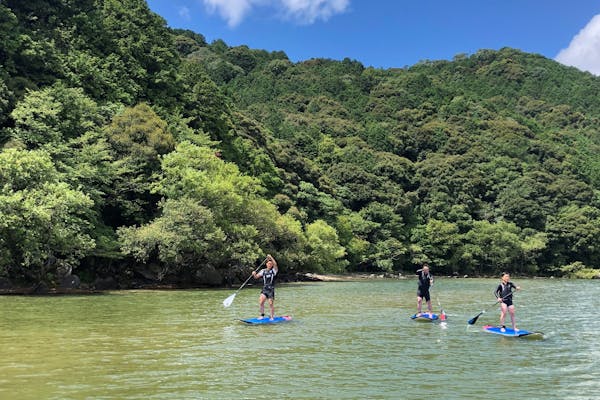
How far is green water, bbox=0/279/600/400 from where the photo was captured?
31.1ft

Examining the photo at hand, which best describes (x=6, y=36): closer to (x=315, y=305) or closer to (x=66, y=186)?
(x=66, y=186)

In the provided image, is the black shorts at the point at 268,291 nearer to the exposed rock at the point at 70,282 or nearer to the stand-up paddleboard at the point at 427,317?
the stand-up paddleboard at the point at 427,317

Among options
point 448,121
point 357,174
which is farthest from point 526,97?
point 357,174

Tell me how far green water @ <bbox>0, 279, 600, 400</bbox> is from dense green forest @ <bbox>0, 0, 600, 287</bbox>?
48.2ft

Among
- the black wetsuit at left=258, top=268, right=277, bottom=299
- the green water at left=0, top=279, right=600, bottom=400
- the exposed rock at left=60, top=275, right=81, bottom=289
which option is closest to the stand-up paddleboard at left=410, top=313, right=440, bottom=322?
the green water at left=0, top=279, right=600, bottom=400

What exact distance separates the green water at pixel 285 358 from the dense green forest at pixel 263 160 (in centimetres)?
1468

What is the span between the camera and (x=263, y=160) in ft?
236

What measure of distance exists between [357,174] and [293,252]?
4775 cm

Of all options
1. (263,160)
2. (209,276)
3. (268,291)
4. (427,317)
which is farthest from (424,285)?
(263,160)

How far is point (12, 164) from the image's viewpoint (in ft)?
95.9

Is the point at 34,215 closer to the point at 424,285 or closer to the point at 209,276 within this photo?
the point at 209,276

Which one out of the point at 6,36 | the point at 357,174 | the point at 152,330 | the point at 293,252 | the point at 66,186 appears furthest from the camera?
the point at 357,174

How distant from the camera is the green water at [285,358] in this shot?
9484 mm

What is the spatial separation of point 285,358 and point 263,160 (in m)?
60.4
